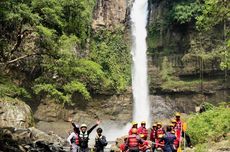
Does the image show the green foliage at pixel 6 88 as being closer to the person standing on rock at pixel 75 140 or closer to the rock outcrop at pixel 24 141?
the rock outcrop at pixel 24 141

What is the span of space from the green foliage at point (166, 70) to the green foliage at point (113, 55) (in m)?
3.17

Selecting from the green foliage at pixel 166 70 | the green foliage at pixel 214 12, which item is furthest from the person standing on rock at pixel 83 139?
the green foliage at pixel 166 70

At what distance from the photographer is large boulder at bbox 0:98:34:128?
20.8 m

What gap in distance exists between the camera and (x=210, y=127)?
19.6 m

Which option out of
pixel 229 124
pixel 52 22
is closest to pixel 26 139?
pixel 52 22

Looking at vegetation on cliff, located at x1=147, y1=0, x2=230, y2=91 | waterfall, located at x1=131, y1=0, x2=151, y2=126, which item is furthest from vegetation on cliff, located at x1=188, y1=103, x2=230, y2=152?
waterfall, located at x1=131, y1=0, x2=151, y2=126

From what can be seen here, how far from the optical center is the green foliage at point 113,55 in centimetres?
Answer: 3497

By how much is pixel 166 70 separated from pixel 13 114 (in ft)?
60.5

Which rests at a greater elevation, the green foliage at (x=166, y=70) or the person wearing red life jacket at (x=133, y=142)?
the green foliage at (x=166, y=70)

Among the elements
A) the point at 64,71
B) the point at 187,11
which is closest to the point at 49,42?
the point at 64,71

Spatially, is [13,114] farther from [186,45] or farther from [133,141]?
[186,45]

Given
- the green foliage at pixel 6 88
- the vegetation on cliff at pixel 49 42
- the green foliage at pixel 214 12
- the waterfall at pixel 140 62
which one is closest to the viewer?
the green foliage at pixel 214 12

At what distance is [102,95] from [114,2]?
10.2 meters

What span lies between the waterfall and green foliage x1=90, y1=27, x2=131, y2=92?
0.85 m
